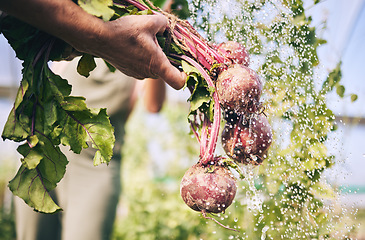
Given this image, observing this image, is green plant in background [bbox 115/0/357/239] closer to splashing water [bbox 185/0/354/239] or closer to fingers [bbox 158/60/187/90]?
splashing water [bbox 185/0/354/239]

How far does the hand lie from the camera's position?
0.89m

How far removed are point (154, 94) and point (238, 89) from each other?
4.71 ft

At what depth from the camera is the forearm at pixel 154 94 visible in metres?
2.36

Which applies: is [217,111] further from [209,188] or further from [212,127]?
[209,188]

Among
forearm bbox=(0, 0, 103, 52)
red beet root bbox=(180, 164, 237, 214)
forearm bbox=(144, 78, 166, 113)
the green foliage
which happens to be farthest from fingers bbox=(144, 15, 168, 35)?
forearm bbox=(144, 78, 166, 113)

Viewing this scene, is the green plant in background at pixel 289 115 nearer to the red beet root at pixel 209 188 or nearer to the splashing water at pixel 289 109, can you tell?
the splashing water at pixel 289 109

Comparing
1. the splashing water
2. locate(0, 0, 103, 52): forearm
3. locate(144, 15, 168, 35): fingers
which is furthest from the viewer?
the splashing water

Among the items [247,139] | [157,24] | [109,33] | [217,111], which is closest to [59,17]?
[109,33]

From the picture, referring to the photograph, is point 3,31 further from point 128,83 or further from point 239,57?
point 128,83

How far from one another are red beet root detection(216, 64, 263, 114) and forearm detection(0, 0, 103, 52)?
363mm

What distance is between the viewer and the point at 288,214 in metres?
1.57

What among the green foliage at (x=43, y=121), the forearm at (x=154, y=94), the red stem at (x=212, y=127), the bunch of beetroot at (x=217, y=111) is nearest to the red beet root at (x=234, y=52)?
the bunch of beetroot at (x=217, y=111)

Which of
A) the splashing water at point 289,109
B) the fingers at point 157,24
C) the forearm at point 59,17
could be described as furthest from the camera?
the splashing water at point 289,109

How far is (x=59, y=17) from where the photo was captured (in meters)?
0.83
